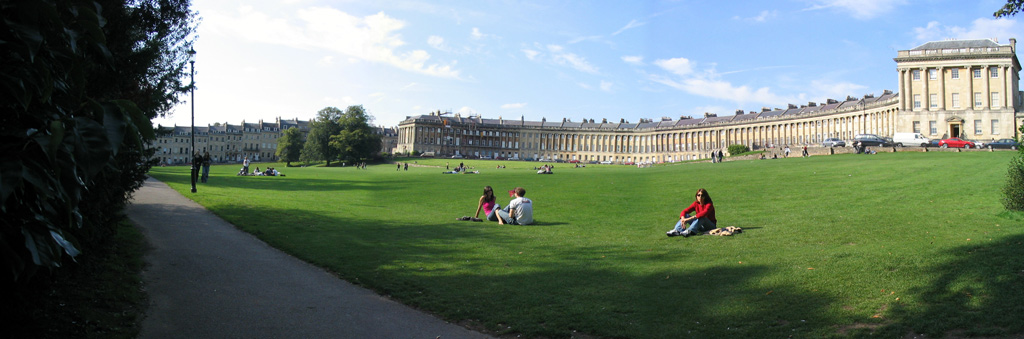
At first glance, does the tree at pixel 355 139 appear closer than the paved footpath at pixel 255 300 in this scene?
No

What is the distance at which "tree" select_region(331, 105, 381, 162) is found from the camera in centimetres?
11800

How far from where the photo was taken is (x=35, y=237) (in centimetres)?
352

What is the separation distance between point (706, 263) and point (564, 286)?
3.09 m

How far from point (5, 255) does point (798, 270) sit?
33.1ft

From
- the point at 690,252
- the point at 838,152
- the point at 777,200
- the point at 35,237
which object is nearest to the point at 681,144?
the point at 838,152

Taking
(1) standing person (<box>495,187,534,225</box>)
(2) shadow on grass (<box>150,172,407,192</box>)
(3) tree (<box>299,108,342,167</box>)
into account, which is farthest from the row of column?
(3) tree (<box>299,108,342,167</box>)

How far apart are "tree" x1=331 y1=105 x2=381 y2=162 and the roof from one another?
94505 millimetres

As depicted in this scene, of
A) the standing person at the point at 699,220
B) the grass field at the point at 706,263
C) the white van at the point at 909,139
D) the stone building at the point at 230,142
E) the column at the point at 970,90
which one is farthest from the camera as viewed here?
the stone building at the point at 230,142

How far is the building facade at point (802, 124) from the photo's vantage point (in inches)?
3359

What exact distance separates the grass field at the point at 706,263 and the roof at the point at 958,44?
8220 cm

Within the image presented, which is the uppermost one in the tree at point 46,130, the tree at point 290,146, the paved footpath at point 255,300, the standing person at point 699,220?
the tree at point 290,146

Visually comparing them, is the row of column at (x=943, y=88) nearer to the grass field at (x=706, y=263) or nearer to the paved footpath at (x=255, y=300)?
the grass field at (x=706, y=263)

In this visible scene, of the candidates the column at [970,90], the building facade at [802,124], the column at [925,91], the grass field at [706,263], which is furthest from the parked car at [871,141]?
the grass field at [706,263]

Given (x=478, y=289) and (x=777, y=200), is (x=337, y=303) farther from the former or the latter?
(x=777, y=200)
